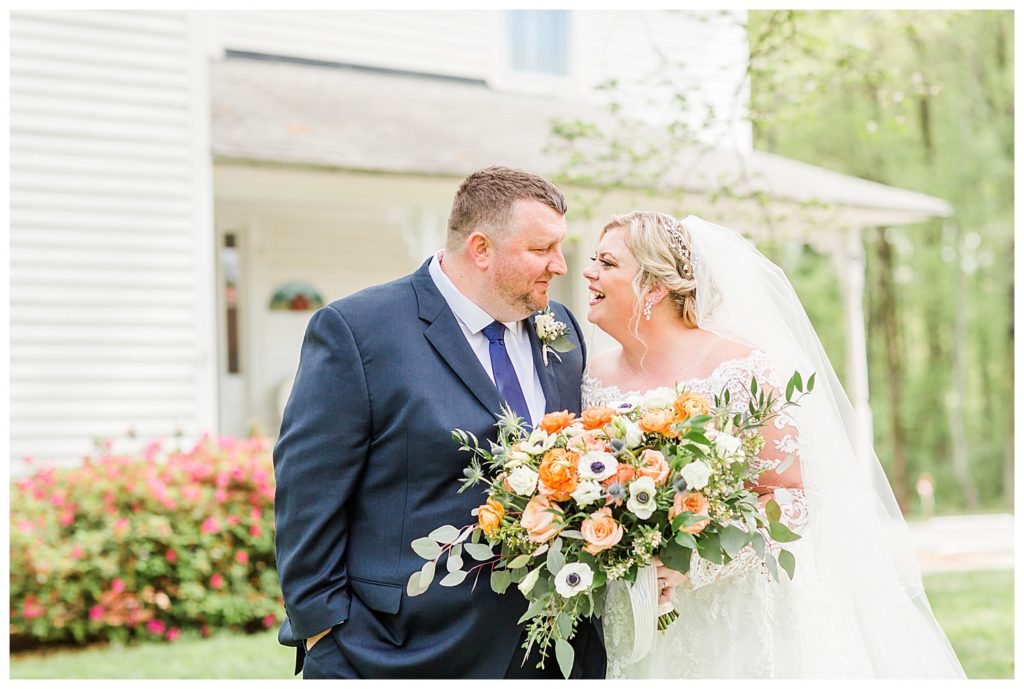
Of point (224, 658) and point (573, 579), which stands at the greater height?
point (573, 579)

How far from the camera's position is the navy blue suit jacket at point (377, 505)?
3145 millimetres

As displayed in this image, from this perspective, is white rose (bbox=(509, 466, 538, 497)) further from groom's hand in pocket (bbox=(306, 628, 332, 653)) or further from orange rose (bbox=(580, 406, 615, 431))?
groom's hand in pocket (bbox=(306, 628, 332, 653))

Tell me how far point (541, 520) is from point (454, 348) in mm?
654

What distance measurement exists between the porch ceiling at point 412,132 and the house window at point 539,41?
572mm

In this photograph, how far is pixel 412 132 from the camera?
11.5m

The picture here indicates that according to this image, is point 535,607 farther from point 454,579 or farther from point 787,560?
point 787,560

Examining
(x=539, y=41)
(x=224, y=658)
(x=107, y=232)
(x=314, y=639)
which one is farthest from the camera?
(x=539, y=41)

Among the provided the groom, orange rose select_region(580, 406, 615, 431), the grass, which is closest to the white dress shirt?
the groom

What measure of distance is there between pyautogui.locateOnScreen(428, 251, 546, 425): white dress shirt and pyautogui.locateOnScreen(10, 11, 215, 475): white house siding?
243 inches

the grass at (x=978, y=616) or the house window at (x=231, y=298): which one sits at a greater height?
the house window at (x=231, y=298)

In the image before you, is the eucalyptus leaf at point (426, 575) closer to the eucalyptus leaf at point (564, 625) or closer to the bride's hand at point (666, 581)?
the eucalyptus leaf at point (564, 625)

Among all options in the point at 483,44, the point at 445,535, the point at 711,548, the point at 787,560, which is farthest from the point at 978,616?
the point at 483,44

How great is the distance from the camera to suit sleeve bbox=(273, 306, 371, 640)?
3139 mm

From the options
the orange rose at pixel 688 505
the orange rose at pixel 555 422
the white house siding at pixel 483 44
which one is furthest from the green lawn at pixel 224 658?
the white house siding at pixel 483 44
